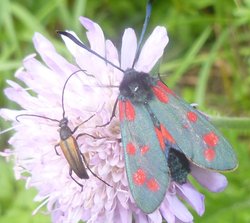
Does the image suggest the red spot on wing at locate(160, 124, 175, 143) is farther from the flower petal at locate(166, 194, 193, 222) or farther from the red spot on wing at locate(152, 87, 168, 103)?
the flower petal at locate(166, 194, 193, 222)

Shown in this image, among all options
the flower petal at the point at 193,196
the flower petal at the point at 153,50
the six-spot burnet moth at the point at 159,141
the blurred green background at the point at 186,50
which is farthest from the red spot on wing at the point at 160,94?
the blurred green background at the point at 186,50

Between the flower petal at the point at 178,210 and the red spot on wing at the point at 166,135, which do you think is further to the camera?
the flower petal at the point at 178,210

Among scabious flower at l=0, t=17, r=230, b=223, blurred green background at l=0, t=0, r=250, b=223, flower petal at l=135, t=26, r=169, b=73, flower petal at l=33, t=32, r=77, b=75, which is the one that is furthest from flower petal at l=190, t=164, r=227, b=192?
blurred green background at l=0, t=0, r=250, b=223

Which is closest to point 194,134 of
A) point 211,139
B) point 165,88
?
point 211,139

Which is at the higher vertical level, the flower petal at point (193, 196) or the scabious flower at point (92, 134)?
the scabious flower at point (92, 134)

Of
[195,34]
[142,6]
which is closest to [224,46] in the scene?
[195,34]

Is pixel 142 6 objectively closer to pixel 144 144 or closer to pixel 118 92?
pixel 118 92

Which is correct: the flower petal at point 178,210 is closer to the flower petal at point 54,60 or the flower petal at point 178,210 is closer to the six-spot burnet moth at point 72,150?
the six-spot burnet moth at point 72,150
